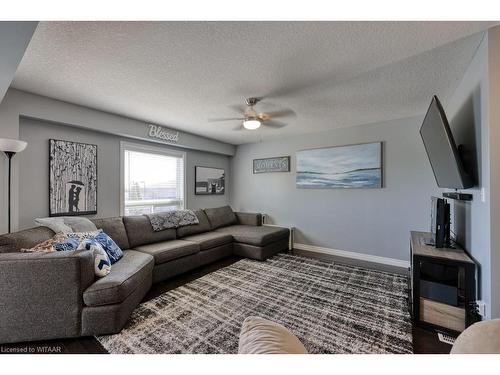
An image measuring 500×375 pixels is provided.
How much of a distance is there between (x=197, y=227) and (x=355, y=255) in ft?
9.32

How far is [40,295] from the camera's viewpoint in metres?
1.72

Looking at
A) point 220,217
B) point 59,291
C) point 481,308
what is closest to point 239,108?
point 220,217

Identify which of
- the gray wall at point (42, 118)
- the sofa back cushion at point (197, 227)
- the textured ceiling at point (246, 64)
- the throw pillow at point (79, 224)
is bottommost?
the sofa back cushion at point (197, 227)

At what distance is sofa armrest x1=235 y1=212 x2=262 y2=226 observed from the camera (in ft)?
15.6

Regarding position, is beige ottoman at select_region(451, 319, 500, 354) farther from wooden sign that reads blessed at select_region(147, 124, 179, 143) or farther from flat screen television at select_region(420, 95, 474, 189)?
wooden sign that reads blessed at select_region(147, 124, 179, 143)

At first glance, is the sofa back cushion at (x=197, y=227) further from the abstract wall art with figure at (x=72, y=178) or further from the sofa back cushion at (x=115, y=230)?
the abstract wall art with figure at (x=72, y=178)

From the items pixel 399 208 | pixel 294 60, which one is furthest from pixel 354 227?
pixel 294 60

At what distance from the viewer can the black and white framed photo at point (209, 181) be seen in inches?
191

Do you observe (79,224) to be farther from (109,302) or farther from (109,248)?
(109,302)

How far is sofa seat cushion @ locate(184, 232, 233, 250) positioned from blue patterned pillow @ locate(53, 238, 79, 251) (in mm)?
1568

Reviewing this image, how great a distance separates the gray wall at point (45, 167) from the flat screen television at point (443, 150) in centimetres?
393

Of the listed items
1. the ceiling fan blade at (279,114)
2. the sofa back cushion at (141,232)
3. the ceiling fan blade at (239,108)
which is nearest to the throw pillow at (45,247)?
the sofa back cushion at (141,232)
